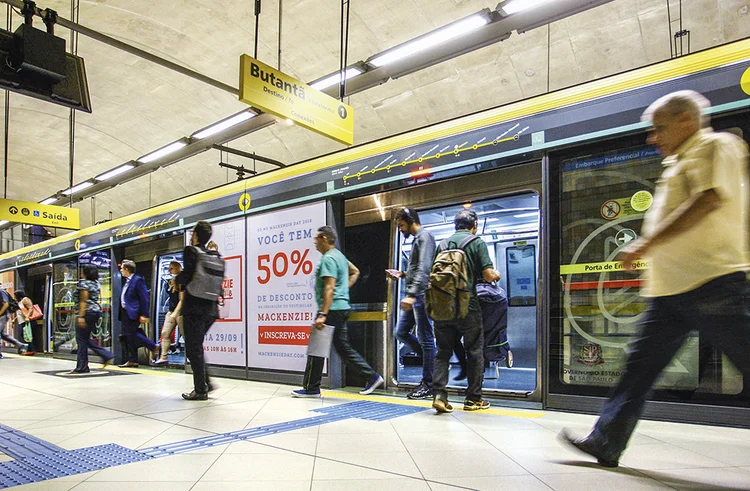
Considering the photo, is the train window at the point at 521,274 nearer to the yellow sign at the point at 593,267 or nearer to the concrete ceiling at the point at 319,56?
the yellow sign at the point at 593,267

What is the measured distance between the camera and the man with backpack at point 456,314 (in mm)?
3756

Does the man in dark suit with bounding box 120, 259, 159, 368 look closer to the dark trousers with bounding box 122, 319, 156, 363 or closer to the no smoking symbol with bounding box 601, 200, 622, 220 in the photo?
the dark trousers with bounding box 122, 319, 156, 363

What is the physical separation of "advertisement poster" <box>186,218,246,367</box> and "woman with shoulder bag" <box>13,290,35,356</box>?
7749 mm

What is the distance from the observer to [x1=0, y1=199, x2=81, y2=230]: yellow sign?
1185 cm

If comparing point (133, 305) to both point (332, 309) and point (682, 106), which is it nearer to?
point (332, 309)

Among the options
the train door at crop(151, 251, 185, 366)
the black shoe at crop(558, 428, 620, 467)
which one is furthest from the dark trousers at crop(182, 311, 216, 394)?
the train door at crop(151, 251, 185, 366)

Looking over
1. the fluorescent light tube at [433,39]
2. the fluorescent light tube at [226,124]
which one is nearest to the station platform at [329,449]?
the fluorescent light tube at [433,39]

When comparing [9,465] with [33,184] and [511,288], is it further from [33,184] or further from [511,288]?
[33,184]

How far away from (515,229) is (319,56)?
5266mm

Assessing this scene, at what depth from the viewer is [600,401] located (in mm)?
3525

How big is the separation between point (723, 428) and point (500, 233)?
Result: 4309 millimetres

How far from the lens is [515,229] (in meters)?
7.23

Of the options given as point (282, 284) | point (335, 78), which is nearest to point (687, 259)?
point (282, 284)

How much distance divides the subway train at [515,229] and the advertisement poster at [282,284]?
0.7 inches
